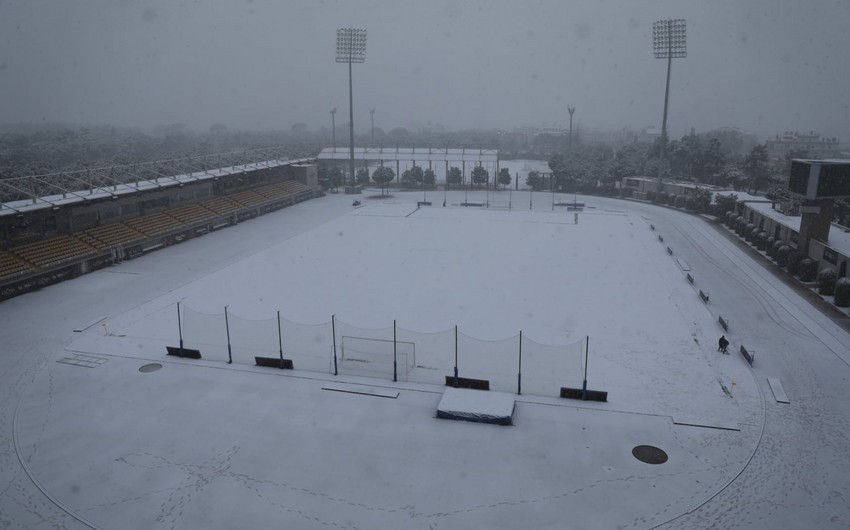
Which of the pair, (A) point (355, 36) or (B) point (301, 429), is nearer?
(B) point (301, 429)

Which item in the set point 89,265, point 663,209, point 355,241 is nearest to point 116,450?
point 89,265

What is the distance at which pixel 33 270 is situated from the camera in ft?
87.8

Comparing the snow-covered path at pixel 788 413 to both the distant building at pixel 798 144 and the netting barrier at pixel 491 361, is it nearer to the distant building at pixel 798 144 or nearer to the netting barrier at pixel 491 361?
the netting barrier at pixel 491 361

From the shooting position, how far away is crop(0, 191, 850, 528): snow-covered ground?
11820 mm

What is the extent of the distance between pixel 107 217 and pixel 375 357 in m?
23.6

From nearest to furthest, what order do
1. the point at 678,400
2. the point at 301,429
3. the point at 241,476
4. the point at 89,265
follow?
the point at 241,476, the point at 301,429, the point at 678,400, the point at 89,265

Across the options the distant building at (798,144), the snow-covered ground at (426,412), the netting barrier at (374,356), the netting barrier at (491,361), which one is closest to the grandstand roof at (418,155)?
the snow-covered ground at (426,412)

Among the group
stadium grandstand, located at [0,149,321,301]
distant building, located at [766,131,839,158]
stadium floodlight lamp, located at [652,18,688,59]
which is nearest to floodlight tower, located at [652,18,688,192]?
stadium floodlight lamp, located at [652,18,688,59]

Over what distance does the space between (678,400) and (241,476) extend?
11.8 metres

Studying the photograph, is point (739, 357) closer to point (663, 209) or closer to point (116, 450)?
point (116, 450)

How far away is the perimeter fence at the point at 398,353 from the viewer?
17562 mm

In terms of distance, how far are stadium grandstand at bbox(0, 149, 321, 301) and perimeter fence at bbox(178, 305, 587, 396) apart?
11493 mm

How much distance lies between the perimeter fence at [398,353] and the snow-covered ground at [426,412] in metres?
0.16

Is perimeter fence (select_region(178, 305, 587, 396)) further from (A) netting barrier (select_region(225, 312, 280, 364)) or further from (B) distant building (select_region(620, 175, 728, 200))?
(B) distant building (select_region(620, 175, 728, 200))
